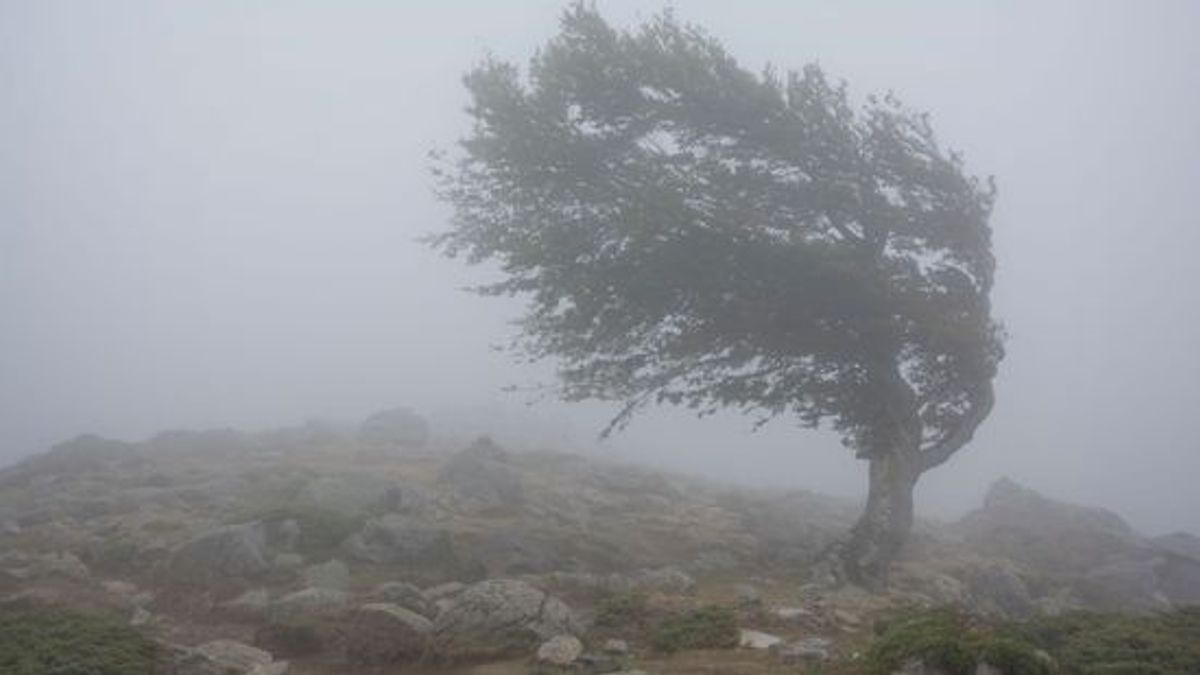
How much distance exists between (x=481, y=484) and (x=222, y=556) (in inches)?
500

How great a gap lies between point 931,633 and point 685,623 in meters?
4.88

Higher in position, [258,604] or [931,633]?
[931,633]

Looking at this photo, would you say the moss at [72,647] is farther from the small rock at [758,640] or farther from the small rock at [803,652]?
the small rock at [803,652]

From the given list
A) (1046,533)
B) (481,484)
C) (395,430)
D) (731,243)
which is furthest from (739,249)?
(395,430)

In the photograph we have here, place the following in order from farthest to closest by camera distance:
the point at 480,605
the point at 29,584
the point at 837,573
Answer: the point at 837,573 < the point at 29,584 < the point at 480,605

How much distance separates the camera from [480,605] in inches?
600

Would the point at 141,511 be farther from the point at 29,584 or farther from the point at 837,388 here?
the point at 837,388

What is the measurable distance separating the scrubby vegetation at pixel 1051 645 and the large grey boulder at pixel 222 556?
562 inches

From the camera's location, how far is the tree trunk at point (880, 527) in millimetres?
24453

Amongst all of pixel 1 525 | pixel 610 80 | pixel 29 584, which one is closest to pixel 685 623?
pixel 29 584

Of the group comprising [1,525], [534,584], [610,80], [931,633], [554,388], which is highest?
[610,80]

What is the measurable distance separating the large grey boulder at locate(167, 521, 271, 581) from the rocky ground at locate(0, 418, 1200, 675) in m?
0.05

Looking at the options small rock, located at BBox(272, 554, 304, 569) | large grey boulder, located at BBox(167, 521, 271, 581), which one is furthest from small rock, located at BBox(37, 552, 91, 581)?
small rock, located at BBox(272, 554, 304, 569)

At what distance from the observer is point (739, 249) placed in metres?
25.5
